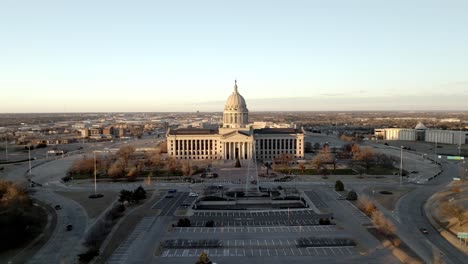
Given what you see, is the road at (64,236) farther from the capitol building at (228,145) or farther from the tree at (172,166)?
the capitol building at (228,145)

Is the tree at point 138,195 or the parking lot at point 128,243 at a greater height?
the tree at point 138,195

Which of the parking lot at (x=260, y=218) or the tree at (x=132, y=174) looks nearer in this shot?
the parking lot at (x=260, y=218)

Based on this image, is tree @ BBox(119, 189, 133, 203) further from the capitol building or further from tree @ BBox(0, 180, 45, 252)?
the capitol building

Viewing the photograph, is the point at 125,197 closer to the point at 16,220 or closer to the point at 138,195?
the point at 138,195

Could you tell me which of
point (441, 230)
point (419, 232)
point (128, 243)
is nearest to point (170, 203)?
point (128, 243)

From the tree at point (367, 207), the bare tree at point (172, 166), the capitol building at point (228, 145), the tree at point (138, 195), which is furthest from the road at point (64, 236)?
the capitol building at point (228, 145)

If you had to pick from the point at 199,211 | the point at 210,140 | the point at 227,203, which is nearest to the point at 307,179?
the point at 227,203
